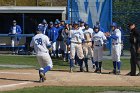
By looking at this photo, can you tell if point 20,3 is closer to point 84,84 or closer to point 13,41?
point 13,41

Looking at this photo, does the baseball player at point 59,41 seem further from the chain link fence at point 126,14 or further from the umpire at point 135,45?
the umpire at point 135,45

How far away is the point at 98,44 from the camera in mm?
17719

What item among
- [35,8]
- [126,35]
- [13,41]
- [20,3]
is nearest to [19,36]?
→ [13,41]

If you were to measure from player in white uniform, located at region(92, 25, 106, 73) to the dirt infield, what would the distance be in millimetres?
988

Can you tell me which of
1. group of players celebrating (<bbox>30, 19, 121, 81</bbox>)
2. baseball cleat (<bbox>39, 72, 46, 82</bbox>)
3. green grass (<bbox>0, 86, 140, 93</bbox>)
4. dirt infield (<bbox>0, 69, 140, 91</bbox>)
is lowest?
green grass (<bbox>0, 86, 140, 93</bbox>)

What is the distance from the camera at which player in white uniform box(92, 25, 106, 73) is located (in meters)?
17.7

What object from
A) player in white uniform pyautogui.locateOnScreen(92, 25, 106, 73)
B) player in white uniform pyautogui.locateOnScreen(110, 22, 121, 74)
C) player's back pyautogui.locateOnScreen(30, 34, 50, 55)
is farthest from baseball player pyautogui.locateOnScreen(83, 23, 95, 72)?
player's back pyautogui.locateOnScreen(30, 34, 50, 55)

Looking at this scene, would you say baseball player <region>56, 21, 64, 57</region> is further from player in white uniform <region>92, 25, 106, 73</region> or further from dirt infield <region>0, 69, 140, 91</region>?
dirt infield <region>0, 69, 140, 91</region>

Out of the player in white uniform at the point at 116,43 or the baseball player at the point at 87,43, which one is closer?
the player in white uniform at the point at 116,43

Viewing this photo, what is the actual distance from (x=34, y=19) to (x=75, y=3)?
6.31m

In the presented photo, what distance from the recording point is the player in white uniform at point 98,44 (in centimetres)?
1766

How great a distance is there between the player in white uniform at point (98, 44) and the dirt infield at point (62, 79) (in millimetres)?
988

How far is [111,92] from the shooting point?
12742 millimetres

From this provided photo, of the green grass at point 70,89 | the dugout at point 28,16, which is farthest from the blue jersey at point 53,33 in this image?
the green grass at point 70,89
